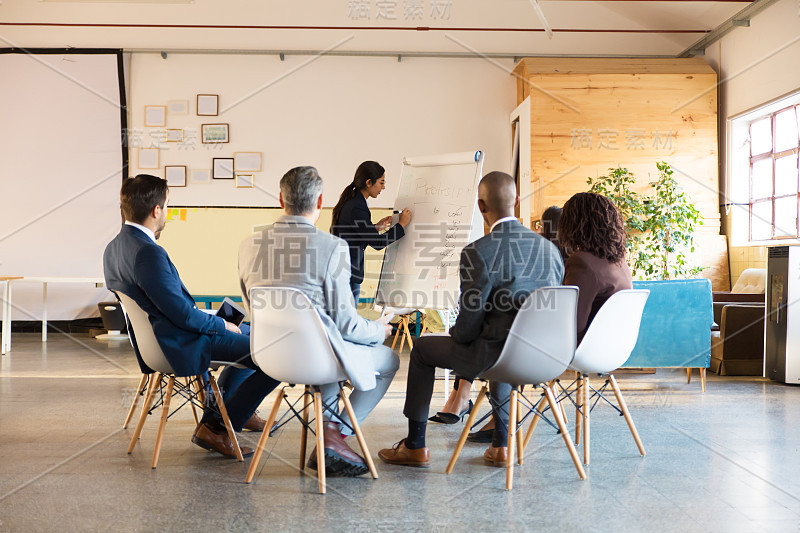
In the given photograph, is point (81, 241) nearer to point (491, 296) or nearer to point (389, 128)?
point (389, 128)

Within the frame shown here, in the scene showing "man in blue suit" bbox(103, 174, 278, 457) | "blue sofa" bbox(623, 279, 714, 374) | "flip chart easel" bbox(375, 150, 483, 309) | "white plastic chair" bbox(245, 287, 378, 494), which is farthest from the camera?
"blue sofa" bbox(623, 279, 714, 374)

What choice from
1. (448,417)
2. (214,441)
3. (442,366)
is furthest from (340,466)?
(448,417)

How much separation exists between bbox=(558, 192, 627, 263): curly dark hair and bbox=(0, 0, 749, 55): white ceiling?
5729mm

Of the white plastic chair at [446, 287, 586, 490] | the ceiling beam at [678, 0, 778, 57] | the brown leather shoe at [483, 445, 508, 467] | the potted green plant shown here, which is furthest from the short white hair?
the ceiling beam at [678, 0, 778, 57]

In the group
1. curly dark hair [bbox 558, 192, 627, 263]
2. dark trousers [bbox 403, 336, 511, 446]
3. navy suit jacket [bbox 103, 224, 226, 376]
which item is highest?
curly dark hair [bbox 558, 192, 627, 263]

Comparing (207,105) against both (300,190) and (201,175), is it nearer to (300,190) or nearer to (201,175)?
(201,175)

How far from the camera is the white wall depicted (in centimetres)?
845

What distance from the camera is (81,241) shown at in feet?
27.7

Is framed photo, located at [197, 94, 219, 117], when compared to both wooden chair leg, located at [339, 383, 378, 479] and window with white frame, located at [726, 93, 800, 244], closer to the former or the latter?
window with white frame, located at [726, 93, 800, 244]

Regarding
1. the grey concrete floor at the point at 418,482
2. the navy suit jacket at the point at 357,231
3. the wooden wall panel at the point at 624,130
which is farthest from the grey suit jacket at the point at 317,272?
the wooden wall panel at the point at 624,130

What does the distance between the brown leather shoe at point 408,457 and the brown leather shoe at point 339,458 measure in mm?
191

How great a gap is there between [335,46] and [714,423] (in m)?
6.29

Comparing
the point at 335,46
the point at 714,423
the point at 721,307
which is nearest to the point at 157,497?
the point at 714,423

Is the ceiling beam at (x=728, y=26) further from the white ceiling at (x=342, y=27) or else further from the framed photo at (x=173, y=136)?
the framed photo at (x=173, y=136)
